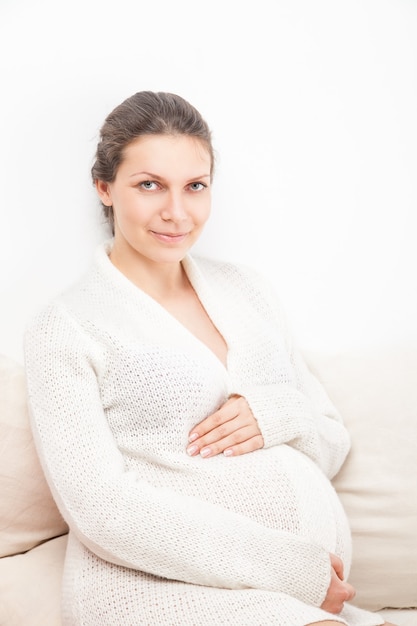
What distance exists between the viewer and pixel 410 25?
2266 mm

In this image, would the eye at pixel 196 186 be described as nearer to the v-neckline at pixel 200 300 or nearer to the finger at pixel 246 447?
the v-neckline at pixel 200 300

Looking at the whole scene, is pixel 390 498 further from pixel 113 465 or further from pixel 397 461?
pixel 113 465

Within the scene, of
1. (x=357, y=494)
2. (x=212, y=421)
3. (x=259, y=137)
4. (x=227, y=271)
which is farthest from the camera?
(x=259, y=137)

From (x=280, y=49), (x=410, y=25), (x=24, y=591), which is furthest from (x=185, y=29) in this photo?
(x=24, y=591)

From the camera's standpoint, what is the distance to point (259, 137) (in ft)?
7.06

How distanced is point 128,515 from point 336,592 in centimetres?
44

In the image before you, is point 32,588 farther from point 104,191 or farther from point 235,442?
point 104,191

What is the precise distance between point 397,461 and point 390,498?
0.29 ft

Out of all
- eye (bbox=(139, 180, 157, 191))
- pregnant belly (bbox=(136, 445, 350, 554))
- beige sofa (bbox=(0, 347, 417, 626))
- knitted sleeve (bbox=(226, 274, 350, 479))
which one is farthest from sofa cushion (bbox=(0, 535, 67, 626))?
eye (bbox=(139, 180, 157, 191))

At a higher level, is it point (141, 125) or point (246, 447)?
point (141, 125)

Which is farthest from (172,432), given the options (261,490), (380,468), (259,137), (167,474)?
(259,137)

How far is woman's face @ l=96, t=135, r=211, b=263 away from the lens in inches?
66.6

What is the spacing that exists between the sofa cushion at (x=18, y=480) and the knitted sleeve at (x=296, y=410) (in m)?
0.46

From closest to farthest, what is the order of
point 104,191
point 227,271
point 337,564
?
point 337,564 → point 104,191 → point 227,271
